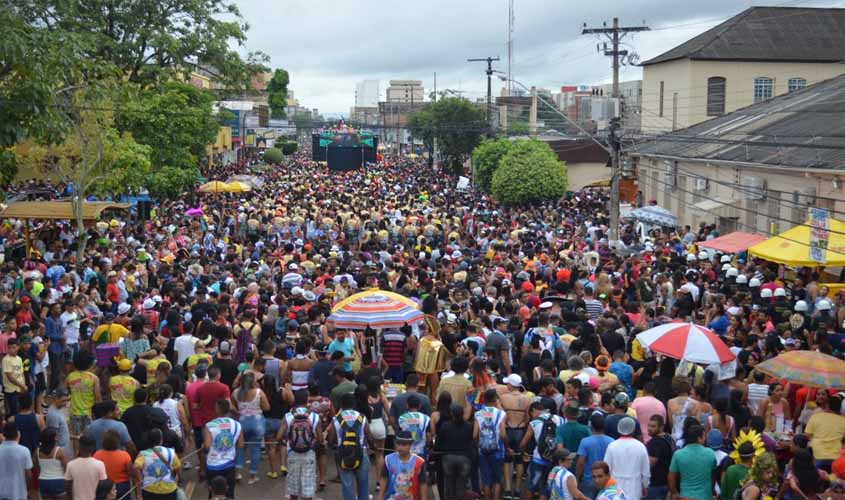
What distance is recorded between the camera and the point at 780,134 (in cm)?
2666

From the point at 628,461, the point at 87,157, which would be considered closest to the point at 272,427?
the point at 628,461

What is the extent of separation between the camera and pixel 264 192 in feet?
145

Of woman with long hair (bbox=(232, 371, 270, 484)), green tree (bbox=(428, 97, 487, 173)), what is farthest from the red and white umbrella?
green tree (bbox=(428, 97, 487, 173))

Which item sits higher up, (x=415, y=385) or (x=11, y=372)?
(x=415, y=385)

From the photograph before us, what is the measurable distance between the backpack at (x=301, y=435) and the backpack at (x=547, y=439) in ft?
6.69

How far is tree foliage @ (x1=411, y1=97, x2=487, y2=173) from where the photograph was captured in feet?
194

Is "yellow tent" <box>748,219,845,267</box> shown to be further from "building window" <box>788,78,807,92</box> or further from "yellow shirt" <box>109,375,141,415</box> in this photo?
"building window" <box>788,78,807,92</box>

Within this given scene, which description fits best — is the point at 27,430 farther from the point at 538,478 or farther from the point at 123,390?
the point at 538,478

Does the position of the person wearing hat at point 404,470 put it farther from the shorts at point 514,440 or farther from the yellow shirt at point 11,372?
the yellow shirt at point 11,372

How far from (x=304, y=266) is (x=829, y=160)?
39.4 feet

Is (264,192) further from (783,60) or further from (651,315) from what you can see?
(651,315)

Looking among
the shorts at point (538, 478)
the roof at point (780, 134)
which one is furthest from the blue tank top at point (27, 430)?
the roof at point (780, 134)

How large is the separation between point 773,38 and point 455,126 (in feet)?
67.3

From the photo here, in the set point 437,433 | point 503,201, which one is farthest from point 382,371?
point 503,201
